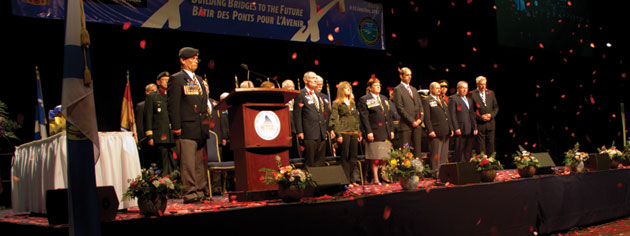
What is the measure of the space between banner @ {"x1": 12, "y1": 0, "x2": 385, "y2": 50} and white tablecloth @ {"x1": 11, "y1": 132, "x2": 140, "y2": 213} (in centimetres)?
195

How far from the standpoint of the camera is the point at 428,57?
975 cm

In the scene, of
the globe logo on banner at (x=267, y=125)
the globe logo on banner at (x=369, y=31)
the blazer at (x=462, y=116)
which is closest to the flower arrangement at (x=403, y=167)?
the globe logo on banner at (x=267, y=125)

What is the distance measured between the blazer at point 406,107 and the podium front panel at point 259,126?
243cm

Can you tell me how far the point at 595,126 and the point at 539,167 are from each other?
6819 millimetres

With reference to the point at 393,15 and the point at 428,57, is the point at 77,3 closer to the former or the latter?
the point at 393,15

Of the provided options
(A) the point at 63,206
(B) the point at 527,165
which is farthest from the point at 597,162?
(A) the point at 63,206

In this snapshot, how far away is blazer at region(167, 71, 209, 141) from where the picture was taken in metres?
4.16

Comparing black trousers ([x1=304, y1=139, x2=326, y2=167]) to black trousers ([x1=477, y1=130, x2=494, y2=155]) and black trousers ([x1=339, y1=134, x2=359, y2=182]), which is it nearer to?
black trousers ([x1=339, y1=134, x2=359, y2=182])

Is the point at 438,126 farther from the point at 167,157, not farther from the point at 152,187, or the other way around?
the point at 152,187

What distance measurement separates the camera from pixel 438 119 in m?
6.62

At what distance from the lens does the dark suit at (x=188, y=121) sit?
4133mm

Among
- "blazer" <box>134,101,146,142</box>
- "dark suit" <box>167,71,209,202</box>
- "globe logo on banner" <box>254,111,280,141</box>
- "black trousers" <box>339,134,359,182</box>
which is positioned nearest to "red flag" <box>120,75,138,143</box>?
"blazer" <box>134,101,146,142</box>

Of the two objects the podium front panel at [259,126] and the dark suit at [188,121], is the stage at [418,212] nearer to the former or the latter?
the dark suit at [188,121]

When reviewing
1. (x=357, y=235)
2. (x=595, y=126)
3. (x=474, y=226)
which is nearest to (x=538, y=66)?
(x=595, y=126)
